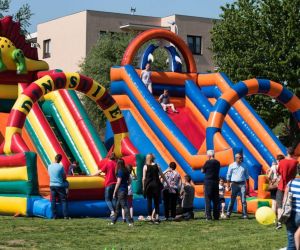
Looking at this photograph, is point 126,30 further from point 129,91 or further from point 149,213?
point 149,213

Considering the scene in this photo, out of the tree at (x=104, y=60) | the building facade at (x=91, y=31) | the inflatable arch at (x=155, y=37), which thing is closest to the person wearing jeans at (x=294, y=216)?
the inflatable arch at (x=155, y=37)

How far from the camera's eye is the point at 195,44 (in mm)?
57938

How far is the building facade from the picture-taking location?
5331 cm

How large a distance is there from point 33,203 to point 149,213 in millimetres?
2357

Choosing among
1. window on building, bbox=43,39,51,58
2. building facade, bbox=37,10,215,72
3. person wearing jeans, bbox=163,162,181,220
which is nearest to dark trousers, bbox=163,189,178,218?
person wearing jeans, bbox=163,162,181,220

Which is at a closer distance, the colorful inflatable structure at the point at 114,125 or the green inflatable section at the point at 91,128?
the colorful inflatable structure at the point at 114,125

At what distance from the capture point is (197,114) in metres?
22.3

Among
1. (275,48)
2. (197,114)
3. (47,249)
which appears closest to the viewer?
(47,249)

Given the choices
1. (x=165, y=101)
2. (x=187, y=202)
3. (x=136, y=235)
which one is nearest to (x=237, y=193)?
(x=187, y=202)

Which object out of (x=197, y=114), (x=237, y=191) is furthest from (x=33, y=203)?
(x=197, y=114)

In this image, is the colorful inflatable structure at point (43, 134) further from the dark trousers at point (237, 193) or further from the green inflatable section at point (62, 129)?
the dark trousers at point (237, 193)

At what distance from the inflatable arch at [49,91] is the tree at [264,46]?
633 inches

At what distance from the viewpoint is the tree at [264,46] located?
33781 mm

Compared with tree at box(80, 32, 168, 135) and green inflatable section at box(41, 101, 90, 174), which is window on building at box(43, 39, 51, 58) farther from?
green inflatable section at box(41, 101, 90, 174)
